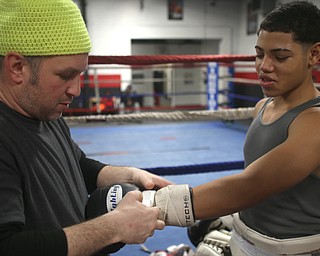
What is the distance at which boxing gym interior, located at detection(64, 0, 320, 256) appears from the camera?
4754 millimetres

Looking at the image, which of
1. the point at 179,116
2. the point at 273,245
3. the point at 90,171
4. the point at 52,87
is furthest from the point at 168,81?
the point at 52,87

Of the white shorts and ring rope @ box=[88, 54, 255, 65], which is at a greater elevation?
ring rope @ box=[88, 54, 255, 65]

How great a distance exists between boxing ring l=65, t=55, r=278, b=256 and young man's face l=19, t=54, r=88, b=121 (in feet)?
2.48

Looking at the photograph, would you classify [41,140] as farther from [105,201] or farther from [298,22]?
[298,22]

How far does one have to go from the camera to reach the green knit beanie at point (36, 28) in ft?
2.74

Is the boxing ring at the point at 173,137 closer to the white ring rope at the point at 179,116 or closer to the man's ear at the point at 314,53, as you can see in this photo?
the white ring rope at the point at 179,116

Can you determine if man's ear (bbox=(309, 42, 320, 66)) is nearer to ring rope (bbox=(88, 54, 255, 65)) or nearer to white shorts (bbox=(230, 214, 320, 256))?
white shorts (bbox=(230, 214, 320, 256))

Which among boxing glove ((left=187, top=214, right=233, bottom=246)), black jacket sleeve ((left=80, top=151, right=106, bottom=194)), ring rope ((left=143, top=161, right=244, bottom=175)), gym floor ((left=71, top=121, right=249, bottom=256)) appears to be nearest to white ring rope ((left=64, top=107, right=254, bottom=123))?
ring rope ((left=143, top=161, right=244, bottom=175))

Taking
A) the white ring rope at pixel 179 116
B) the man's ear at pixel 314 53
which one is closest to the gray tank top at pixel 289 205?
the man's ear at pixel 314 53

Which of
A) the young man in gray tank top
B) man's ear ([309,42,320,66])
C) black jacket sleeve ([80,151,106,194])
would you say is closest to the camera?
the young man in gray tank top

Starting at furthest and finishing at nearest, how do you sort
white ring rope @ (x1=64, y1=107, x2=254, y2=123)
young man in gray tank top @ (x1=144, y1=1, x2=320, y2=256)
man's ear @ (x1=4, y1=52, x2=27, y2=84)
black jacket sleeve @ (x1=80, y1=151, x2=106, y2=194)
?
white ring rope @ (x1=64, y1=107, x2=254, y2=123) → black jacket sleeve @ (x1=80, y1=151, x2=106, y2=194) → young man in gray tank top @ (x1=144, y1=1, x2=320, y2=256) → man's ear @ (x1=4, y1=52, x2=27, y2=84)

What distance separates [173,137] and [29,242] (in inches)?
196

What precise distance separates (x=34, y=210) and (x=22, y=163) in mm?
113

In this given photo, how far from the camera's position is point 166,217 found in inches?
41.2
